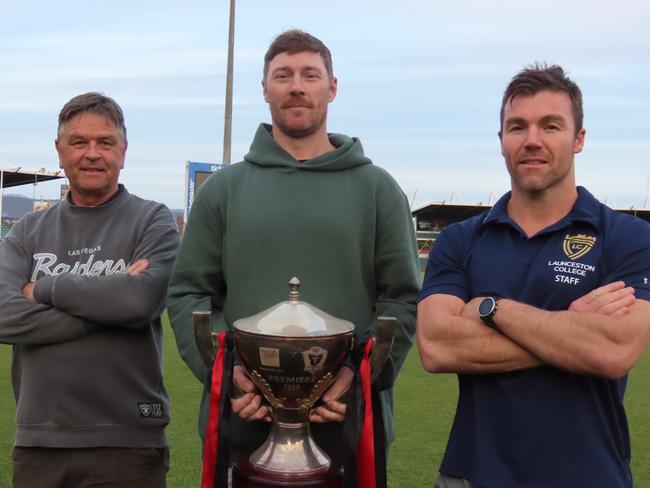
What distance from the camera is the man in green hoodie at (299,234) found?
2328mm

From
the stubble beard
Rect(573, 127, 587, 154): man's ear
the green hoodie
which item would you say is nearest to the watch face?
the green hoodie

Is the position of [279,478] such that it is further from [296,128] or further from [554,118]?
[554,118]

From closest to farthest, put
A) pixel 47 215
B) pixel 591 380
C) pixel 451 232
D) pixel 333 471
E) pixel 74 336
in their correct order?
1. pixel 591 380
2. pixel 333 471
3. pixel 451 232
4. pixel 74 336
5. pixel 47 215

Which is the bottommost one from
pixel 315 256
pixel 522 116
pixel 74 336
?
pixel 74 336

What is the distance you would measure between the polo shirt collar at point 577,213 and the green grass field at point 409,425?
2472 mm

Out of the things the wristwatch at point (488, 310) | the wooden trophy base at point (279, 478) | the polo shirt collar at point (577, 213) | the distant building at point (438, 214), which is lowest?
the distant building at point (438, 214)

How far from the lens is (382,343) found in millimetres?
2066

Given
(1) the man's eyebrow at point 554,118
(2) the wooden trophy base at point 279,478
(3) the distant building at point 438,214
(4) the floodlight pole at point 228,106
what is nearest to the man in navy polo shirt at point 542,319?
(1) the man's eyebrow at point 554,118

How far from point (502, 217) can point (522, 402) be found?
507 millimetres

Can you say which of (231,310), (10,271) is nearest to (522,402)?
(231,310)

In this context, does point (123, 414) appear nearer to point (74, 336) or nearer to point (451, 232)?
point (74, 336)

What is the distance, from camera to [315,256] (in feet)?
7.64

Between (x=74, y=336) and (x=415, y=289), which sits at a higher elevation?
(x=415, y=289)

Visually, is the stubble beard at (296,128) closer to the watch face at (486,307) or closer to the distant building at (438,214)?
the watch face at (486,307)
